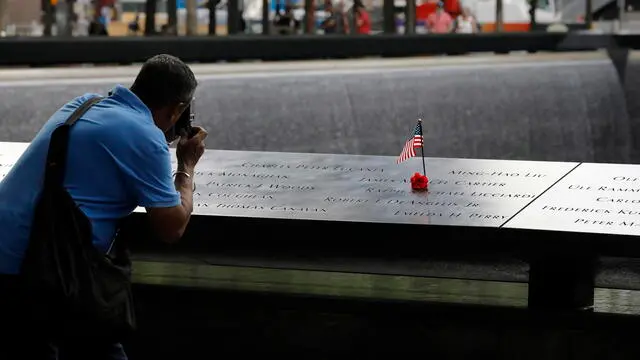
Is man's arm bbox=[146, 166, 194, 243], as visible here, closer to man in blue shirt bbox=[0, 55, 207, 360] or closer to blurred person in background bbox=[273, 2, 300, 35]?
man in blue shirt bbox=[0, 55, 207, 360]

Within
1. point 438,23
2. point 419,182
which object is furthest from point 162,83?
point 438,23

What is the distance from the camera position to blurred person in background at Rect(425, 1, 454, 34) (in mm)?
12344

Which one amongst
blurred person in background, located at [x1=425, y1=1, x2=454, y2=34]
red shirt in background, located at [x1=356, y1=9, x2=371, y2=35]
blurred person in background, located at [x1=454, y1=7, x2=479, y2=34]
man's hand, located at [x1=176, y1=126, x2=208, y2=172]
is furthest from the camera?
blurred person in background, located at [x1=454, y1=7, x2=479, y2=34]

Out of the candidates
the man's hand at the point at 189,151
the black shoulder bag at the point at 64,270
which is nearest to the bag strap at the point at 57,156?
the black shoulder bag at the point at 64,270

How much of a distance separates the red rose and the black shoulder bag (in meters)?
1.46

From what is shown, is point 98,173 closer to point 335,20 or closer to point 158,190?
point 158,190

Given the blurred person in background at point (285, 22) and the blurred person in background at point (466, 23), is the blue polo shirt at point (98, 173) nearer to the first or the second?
the blurred person in background at point (285, 22)

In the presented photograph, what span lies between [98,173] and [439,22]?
9.92 metres

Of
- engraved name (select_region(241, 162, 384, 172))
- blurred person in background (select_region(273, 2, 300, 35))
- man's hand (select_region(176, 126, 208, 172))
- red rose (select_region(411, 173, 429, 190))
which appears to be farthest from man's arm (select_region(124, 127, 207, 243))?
blurred person in background (select_region(273, 2, 300, 35))

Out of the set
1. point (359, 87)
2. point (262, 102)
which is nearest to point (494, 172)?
point (262, 102)

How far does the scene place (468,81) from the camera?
459 inches

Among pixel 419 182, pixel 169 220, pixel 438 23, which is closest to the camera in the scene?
pixel 169 220

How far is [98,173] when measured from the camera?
275cm

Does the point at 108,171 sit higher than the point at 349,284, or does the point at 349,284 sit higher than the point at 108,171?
the point at 108,171
